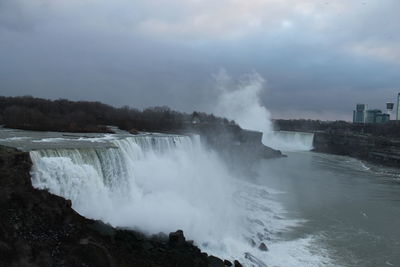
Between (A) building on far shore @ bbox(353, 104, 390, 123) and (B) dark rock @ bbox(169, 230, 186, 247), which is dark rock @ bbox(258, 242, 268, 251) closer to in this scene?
(B) dark rock @ bbox(169, 230, 186, 247)

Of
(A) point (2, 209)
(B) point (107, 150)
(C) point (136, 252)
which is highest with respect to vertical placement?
(B) point (107, 150)

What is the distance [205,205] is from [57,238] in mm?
8763

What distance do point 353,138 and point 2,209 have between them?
65299mm

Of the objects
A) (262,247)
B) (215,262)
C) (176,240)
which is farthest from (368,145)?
(176,240)

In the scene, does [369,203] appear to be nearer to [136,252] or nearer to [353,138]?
[136,252]

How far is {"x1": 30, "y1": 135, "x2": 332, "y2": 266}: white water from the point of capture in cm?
1015

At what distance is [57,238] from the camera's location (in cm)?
756

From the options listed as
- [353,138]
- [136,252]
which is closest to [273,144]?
[353,138]

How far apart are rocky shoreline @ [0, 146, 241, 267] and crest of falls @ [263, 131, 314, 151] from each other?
58177 mm

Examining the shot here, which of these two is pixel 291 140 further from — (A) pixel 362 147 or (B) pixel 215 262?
(B) pixel 215 262

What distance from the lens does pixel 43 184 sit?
918cm

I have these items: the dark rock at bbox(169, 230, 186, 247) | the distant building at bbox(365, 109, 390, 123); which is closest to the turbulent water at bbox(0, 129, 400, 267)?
the dark rock at bbox(169, 230, 186, 247)

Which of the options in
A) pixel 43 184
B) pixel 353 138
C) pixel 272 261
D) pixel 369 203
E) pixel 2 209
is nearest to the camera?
pixel 2 209

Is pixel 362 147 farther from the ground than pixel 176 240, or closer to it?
farther from the ground
